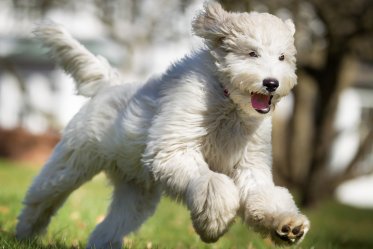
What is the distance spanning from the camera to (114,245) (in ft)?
20.0

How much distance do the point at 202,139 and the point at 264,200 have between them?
0.61m

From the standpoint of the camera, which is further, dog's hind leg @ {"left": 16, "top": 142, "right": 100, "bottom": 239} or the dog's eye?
dog's hind leg @ {"left": 16, "top": 142, "right": 100, "bottom": 239}

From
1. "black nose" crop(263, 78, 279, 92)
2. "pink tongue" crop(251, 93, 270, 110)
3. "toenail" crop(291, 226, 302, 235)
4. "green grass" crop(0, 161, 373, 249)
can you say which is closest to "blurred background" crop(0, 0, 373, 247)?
"pink tongue" crop(251, 93, 270, 110)

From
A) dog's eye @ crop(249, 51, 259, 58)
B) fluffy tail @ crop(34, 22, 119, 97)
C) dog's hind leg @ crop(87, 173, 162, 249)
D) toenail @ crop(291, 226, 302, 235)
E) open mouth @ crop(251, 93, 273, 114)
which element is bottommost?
dog's hind leg @ crop(87, 173, 162, 249)

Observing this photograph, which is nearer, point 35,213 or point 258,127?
point 258,127

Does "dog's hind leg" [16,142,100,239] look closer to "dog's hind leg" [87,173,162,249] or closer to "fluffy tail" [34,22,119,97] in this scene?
"dog's hind leg" [87,173,162,249]

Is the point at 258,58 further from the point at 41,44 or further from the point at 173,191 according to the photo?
the point at 41,44

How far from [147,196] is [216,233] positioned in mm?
1673

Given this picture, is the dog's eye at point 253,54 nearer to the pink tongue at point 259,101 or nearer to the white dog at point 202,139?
the white dog at point 202,139

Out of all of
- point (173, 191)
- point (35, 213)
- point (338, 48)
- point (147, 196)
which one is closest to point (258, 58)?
point (173, 191)

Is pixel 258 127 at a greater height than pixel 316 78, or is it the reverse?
pixel 258 127

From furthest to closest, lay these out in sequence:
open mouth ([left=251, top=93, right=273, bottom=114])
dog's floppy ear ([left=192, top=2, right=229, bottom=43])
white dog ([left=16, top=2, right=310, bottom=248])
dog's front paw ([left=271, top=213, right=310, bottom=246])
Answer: dog's floppy ear ([left=192, top=2, right=229, bottom=43]) → open mouth ([left=251, top=93, right=273, bottom=114]) → white dog ([left=16, top=2, right=310, bottom=248]) → dog's front paw ([left=271, top=213, right=310, bottom=246])

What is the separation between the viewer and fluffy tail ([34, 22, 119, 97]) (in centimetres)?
645

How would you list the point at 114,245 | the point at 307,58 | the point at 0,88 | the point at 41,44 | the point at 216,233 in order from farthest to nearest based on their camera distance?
the point at 0,88 < the point at 307,58 < the point at 41,44 < the point at 114,245 < the point at 216,233
